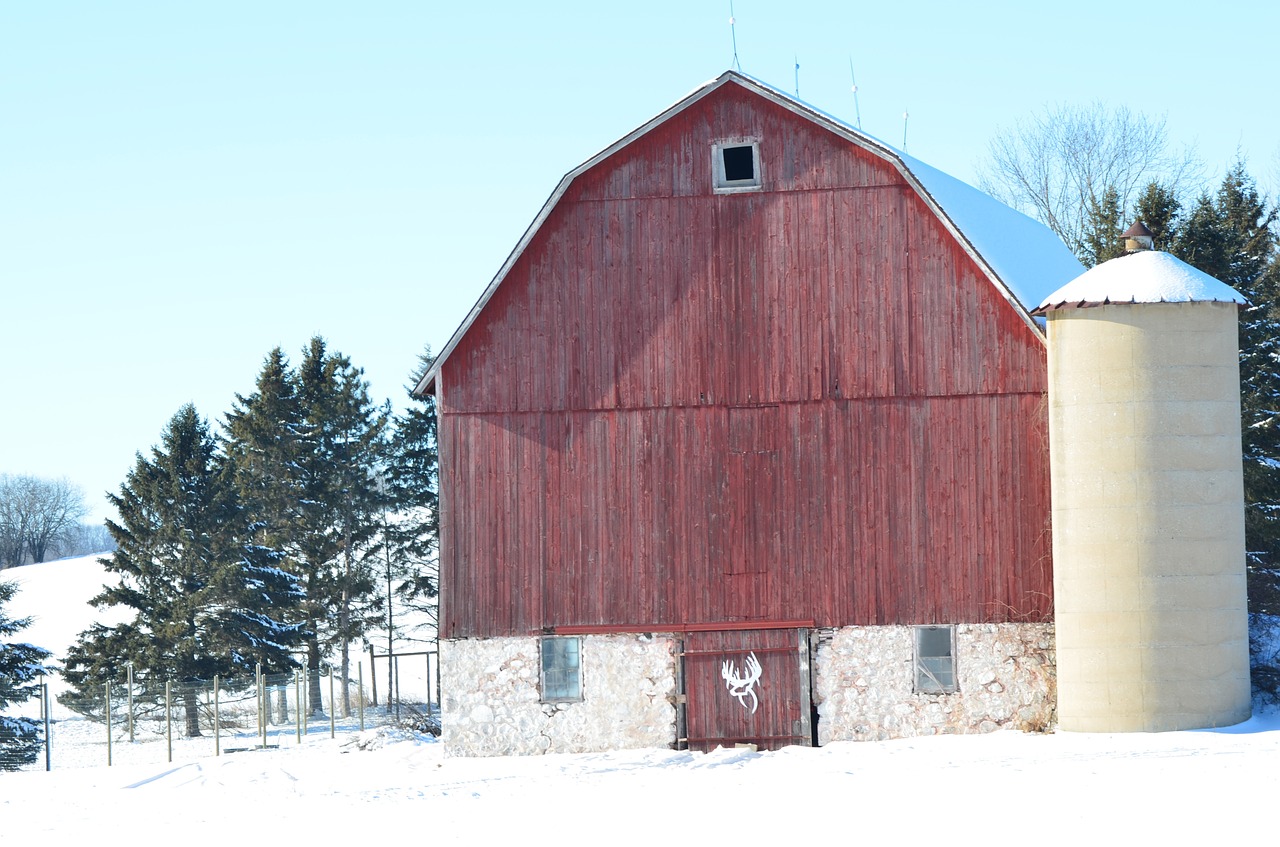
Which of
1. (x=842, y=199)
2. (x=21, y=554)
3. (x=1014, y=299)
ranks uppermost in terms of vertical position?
(x=842, y=199)

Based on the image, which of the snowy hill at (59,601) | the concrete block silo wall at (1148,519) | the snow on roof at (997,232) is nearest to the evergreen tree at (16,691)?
the snow on roof at (997,232)

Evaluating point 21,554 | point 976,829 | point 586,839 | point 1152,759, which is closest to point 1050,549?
point 1152,759

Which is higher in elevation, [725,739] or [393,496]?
[393,496]

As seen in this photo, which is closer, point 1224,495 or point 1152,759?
point 1152,759

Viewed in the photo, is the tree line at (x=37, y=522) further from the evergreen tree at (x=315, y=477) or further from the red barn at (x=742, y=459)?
the red barn at (x=742, y=459)

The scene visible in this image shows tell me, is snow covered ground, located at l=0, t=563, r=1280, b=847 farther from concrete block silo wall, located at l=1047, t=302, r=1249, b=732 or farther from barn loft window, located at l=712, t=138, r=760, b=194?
barn loft window, located at l=712, t=138, r=760, b=194

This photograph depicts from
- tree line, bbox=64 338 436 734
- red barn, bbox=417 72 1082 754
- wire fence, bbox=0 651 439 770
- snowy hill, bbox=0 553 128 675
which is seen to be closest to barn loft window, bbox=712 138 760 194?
red barn, bbox=417 72 1082 754

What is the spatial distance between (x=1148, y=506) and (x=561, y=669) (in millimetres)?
8165

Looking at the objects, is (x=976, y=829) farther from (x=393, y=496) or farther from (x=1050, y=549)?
(x=393, y=496)

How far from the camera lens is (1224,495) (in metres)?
20.2

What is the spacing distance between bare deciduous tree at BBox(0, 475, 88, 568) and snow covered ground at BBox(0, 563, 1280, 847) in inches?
3129

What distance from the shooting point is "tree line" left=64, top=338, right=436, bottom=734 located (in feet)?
128

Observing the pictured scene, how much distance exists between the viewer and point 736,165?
2184 centimetres

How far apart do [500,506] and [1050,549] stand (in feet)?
24.9
